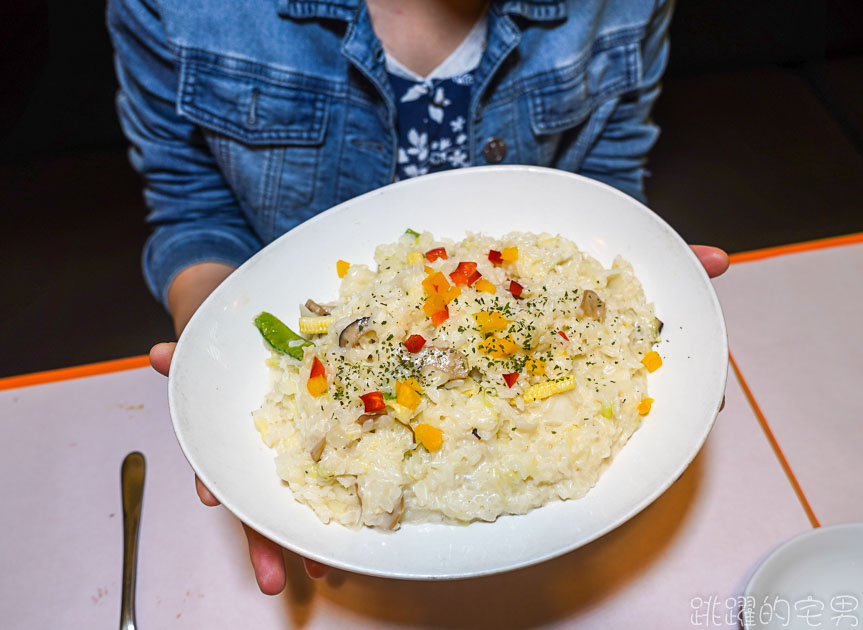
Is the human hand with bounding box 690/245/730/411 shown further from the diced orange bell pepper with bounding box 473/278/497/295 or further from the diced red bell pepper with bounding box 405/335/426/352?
the diced red bell pepper with bounding box 405/335/426/352

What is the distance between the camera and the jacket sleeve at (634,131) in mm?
2285

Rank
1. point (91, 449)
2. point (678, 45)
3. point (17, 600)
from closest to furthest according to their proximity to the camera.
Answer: point (17, 600) < point (91, 449) < point (678, 45)

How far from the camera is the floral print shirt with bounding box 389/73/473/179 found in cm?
210

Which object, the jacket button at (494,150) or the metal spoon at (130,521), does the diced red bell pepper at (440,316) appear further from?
the metal spoon at (130,521)

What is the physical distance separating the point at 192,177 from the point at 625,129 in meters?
1.61

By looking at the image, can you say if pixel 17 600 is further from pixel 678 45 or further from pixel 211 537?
pixel 678 45

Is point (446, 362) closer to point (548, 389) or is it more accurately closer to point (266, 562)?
point (548, 389)

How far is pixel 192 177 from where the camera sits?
224cm

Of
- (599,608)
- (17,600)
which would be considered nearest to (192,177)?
(17,600)

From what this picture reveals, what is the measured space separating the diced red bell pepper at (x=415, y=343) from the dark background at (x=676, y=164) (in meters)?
2.15

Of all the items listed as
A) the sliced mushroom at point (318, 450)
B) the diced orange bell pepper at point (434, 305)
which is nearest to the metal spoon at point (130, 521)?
the sliced mushroom at point (318, 450)

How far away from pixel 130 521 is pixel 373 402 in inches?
34.7

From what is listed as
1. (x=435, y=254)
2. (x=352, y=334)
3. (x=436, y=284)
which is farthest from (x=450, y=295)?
(x=352, y=334)

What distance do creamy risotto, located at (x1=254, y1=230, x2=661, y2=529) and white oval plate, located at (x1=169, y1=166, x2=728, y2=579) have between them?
1.6 inches
